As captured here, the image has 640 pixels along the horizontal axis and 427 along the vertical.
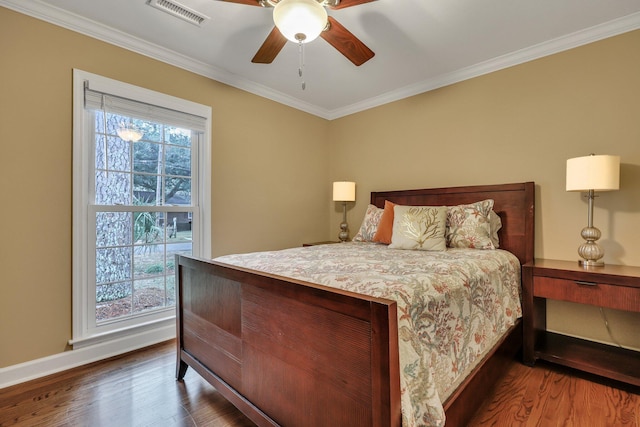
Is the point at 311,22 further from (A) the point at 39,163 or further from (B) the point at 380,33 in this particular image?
(A) the point at 39,163

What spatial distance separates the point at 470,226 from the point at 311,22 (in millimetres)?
1981

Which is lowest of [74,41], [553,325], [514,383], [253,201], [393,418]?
[514,383]

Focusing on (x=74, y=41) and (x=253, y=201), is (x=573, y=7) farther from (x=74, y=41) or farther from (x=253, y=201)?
(x=74, y=41)

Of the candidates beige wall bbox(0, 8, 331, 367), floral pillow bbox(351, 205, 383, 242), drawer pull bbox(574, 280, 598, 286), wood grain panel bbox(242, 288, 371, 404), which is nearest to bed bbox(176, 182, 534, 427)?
wood grain panel bbox(242, 288, 371, 404)

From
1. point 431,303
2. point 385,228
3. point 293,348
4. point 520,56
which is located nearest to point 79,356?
point 293,348

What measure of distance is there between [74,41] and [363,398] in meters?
2.96

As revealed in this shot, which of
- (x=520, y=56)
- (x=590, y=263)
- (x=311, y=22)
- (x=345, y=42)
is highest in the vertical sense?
(x=520, y=56)

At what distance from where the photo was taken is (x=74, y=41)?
2213 mm

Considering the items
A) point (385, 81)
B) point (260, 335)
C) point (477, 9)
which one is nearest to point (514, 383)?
point (260, 335)

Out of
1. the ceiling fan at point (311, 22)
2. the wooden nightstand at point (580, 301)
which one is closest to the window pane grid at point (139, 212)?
the ceiling fan at point (311, 22)

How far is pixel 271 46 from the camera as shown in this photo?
2.03 m

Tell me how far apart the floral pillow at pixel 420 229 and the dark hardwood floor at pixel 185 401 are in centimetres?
100

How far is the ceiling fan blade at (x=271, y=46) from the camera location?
1.91 m

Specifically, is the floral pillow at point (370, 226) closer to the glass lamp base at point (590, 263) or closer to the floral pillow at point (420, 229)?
the floral pillow at point (420, 229)
